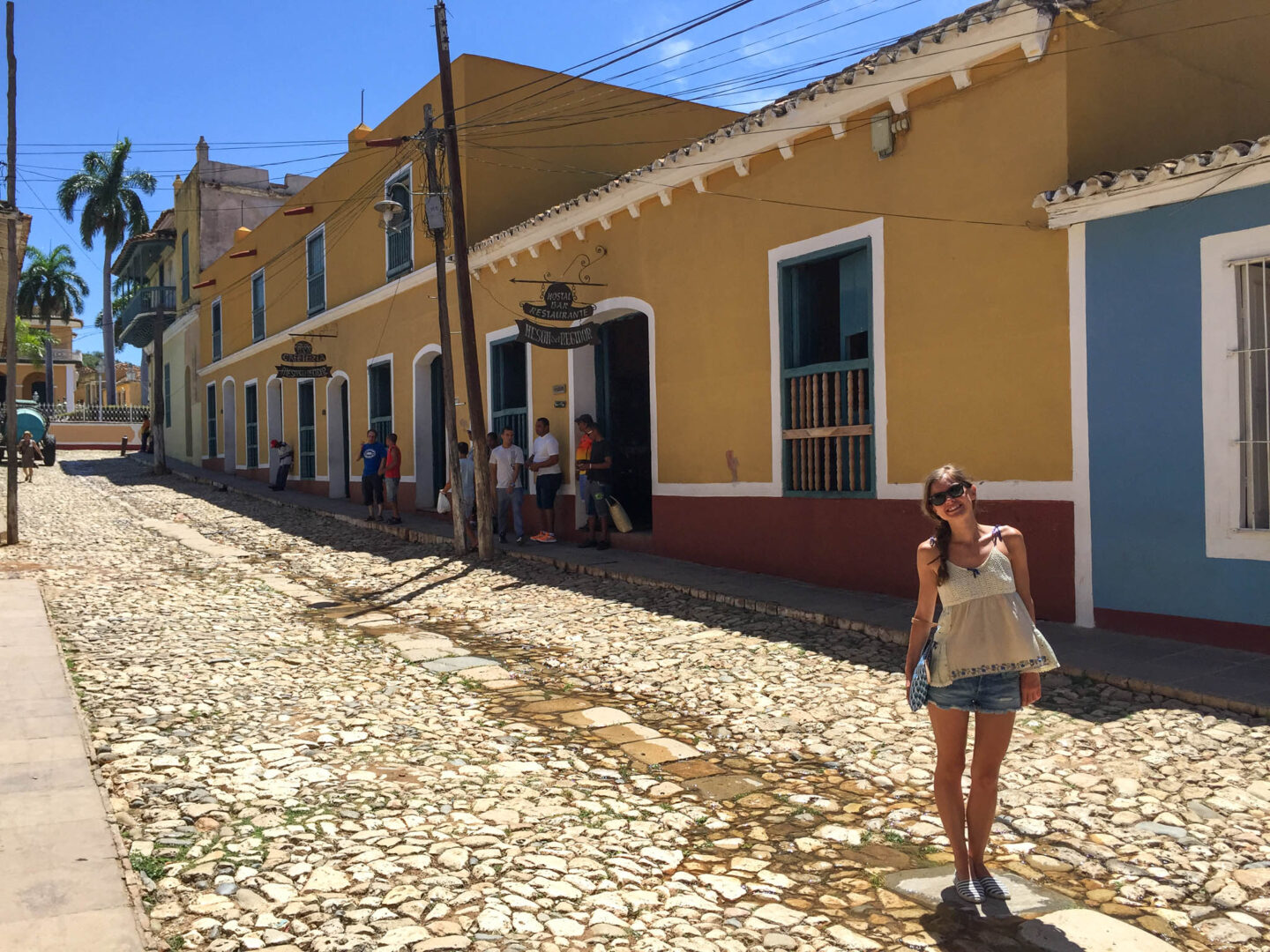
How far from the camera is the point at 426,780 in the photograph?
457 centimetres

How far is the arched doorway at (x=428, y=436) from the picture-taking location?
1764cm

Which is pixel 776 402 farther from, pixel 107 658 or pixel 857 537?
pixel 107 658

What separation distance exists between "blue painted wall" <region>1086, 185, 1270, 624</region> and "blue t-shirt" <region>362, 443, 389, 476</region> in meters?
11.7

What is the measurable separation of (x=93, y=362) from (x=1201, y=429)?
8397 centimetres

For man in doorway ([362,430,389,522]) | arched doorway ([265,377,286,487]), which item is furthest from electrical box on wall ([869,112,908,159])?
arched doorway ([265,377,286,487])

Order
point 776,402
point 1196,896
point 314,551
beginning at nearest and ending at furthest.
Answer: point 1196,896
point 776,402
point 314,551

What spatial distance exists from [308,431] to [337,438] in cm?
205

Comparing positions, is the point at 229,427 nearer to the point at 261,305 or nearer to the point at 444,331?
the point at 261,305

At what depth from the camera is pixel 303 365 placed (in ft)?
67.7

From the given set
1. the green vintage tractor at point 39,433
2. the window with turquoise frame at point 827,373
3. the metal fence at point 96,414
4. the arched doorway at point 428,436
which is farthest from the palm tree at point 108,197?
the window with turquoise frame at point 827,373

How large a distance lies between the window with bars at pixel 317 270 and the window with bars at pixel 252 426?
5791mm

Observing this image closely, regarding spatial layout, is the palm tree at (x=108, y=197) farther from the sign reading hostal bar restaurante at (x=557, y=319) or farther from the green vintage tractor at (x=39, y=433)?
the sign reading hostal bar restaurante at (x=557, y=319)

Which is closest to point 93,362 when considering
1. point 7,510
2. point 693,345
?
point 7,510

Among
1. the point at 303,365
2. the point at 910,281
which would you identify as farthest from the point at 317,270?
the point at 910,281
